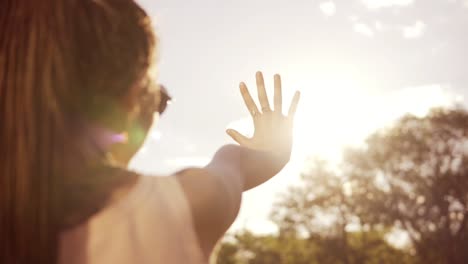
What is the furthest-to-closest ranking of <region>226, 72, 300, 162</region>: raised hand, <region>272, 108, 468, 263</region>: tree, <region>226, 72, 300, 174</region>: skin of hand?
<region>272, 108, 468, 263</region>: tree
<region>226, 72, 300, 162</region>: raised hand
<region>226, 72, 300, 174</region>: skin of hand

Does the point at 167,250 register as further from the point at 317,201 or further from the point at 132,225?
the point at 317,201

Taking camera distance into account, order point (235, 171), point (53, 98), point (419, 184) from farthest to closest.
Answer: point (419, 184) < point (235, 171) < point (53, 98)

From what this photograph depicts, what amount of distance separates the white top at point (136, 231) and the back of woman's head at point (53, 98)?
0.05 metres

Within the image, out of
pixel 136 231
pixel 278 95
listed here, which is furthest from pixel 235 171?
pixel 278 95

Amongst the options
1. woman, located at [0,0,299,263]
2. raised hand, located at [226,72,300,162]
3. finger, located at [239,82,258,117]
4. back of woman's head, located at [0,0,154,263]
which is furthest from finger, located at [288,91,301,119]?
back of woman's head, located at [0,0,154,263]

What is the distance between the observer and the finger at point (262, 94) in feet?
7.26

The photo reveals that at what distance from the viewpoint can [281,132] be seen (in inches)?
82.2

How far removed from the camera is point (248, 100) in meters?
2.32

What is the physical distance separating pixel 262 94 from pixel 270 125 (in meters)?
0.19

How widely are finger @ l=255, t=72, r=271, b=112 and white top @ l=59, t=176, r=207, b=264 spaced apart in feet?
2.62

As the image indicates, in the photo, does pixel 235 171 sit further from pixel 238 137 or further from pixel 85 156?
pixel 238 137

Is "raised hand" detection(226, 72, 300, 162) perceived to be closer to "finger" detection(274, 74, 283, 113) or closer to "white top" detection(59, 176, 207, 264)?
"finger" detection(274, 74, 283, 113)

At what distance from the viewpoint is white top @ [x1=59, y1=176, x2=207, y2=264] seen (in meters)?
1.44

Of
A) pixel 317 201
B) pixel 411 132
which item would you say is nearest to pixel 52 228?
pixel 411 132
